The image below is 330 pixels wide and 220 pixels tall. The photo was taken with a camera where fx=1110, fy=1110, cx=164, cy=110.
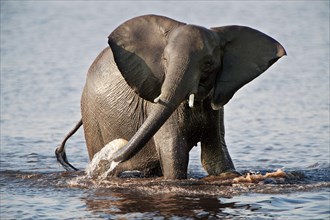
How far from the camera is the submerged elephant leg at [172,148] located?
461 inches

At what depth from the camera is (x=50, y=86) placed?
20859 mm

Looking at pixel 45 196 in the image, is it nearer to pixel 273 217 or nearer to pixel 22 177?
pixel 22 177

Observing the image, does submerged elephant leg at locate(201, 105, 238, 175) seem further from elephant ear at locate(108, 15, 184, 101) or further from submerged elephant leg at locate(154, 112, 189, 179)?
elephant ear at locate(108, 15, 184, 101)

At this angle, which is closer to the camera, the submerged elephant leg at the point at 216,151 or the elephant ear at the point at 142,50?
the elephant ear at the point at 142,50

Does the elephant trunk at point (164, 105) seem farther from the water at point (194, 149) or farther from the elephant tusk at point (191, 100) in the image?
the water at point (194, 149)

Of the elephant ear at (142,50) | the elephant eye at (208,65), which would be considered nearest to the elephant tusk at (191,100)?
the elephant eye at (208,65)

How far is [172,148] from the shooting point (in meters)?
11.7

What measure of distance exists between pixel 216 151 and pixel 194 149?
135 inches

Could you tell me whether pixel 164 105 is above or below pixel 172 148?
above

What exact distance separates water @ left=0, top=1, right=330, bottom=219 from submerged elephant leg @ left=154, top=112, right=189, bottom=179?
0.52 ft

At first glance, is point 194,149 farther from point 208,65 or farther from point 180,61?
point 180,61

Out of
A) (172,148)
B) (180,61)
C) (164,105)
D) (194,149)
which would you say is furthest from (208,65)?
(194,149)

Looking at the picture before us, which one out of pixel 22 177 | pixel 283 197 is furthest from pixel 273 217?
pixel 22 177

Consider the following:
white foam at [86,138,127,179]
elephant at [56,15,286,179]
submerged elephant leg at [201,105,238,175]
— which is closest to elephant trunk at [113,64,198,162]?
elephant at [56,15,286,179]
